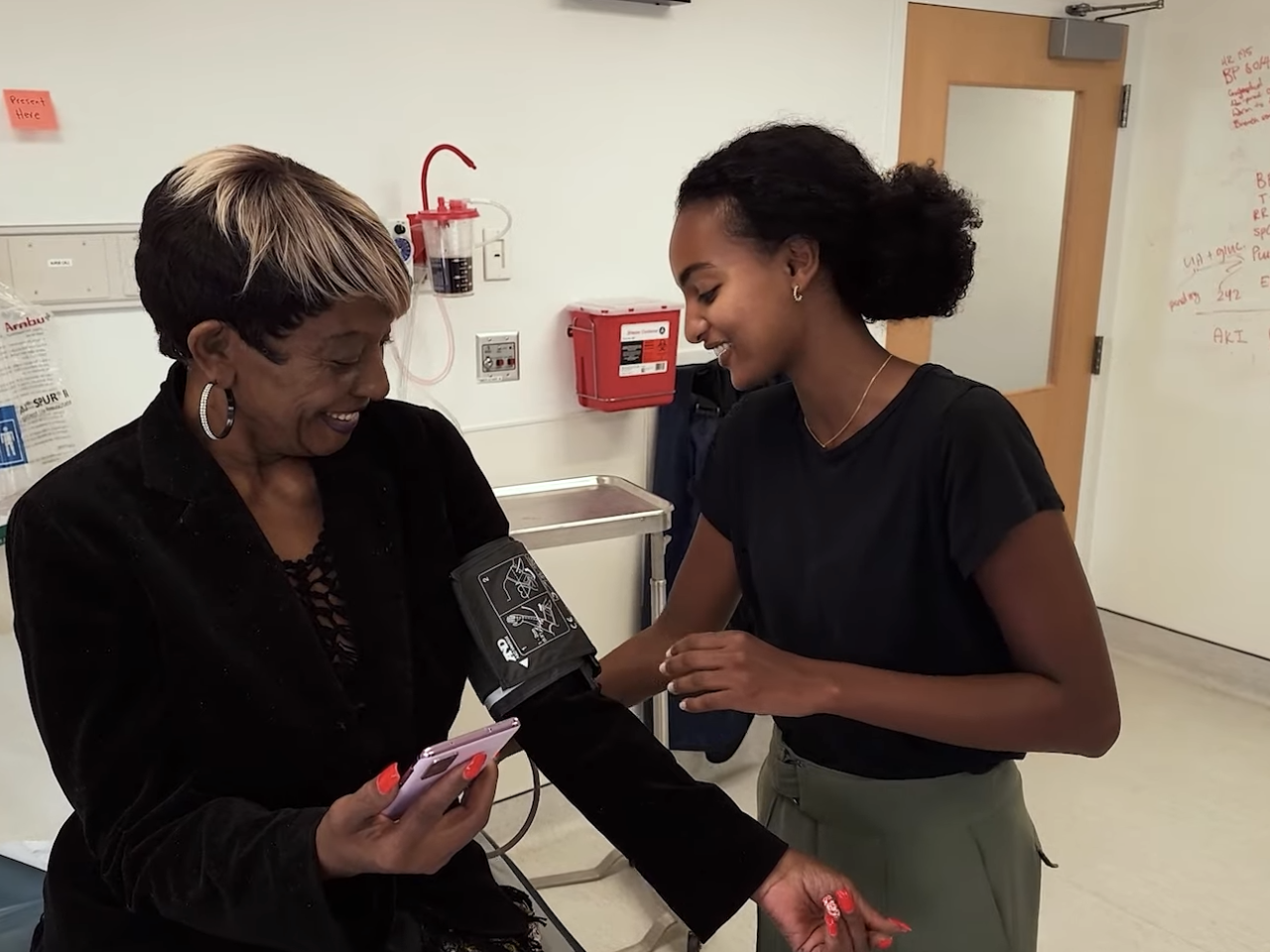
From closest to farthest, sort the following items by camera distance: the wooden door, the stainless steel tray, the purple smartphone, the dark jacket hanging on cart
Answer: the purple smartphone → the stainless steel tray → the dark jacket hanging on cart → the wooden door

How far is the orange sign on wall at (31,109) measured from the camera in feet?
6.00

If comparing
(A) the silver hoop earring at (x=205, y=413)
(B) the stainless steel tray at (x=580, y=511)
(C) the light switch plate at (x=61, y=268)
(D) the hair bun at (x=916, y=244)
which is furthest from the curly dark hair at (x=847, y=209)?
(C) the light switch plate at (x=61, y=268)

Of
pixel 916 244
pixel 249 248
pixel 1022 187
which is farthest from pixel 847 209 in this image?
pixel 1022 187

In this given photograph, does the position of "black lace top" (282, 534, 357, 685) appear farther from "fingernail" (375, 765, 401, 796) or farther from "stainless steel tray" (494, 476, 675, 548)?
"stainless steel tray" (494, 476, 675, 548)

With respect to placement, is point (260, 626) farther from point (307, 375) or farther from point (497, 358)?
point (497, 358)

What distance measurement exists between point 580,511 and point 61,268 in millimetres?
1079

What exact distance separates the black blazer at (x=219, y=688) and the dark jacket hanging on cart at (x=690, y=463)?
1.55 meters

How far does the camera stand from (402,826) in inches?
34.8

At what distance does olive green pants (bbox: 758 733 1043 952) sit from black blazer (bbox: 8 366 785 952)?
139 millimetres

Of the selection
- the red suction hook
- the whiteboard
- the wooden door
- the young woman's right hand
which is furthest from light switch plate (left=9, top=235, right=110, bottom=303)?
the whiteboard

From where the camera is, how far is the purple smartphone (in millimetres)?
826

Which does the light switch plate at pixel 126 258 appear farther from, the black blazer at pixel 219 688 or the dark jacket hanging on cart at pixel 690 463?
the dark jacket hanging on cart at pixel 690 463

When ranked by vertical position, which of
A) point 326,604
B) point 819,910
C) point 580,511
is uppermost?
point 326,604

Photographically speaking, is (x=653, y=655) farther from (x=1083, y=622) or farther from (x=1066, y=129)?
(x=1066, y=129)
